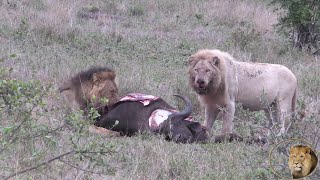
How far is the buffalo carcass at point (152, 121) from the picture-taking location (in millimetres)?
6930

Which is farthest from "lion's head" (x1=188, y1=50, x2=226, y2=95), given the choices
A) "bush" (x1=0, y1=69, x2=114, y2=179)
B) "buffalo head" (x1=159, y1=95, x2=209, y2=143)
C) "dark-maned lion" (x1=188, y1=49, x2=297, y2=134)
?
"bush" (x1=0, y1=69, x2=114, y2=179)

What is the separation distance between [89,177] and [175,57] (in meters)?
7.69

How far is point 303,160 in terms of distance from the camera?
3.32 meters

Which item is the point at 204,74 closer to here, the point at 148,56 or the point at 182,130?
the point at 182,130

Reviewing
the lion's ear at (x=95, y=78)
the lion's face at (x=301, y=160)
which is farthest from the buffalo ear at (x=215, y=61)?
the lion's face at (x=301, y=160)

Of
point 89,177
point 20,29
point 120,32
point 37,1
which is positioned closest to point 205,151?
point 89,177

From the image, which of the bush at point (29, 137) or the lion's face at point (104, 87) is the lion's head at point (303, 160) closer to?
the bush at point (29, 137)

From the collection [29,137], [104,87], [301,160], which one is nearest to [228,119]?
[104,87]

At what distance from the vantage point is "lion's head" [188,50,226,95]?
751 centimetres

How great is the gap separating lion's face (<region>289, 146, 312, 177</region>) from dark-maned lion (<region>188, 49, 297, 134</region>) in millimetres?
3719

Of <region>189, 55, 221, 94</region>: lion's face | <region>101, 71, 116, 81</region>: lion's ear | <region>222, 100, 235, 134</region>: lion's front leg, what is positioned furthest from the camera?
<region>101, 71, 116, 81</region>: lion's ear

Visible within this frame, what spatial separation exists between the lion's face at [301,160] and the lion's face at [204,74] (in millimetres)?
4065

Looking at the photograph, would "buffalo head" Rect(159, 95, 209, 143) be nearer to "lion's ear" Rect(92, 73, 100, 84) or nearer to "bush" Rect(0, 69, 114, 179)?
"lion's ear" Rect(92, 73, 100, 84)

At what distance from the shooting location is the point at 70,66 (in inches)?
370
